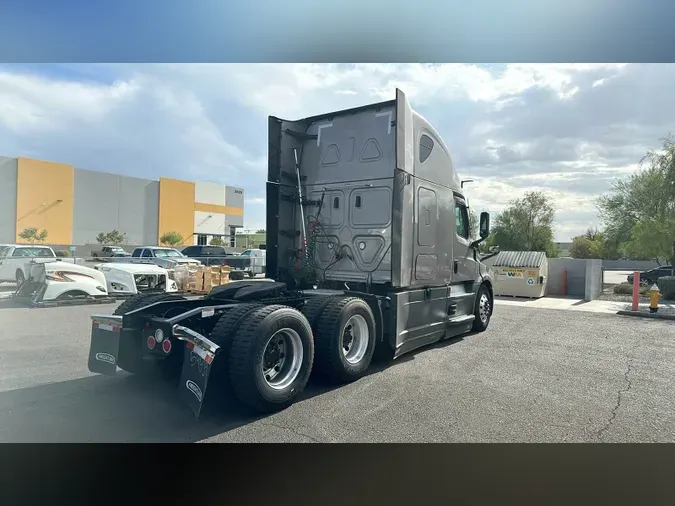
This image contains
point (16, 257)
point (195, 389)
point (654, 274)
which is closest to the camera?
point (195, 389)

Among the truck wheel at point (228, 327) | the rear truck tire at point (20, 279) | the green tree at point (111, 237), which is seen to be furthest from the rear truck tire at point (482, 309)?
the green tree at point (111, 237)

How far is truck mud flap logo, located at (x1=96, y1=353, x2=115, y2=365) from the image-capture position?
17.7 feet

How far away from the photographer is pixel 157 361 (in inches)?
210

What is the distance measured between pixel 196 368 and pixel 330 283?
3448 millimetres

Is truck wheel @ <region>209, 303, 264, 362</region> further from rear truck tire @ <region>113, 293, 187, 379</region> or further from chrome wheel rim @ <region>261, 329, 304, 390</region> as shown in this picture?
rear truck tire @ <region>113, 293, 187, 379</region>

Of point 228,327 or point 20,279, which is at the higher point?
point 228,327

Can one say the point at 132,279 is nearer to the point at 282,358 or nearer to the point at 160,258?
the point at 160,258

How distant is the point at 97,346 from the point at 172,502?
9.35 ft

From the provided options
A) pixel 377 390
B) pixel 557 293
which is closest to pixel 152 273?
pixel 377 390

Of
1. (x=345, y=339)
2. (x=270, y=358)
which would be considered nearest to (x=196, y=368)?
(x=270, y=358)

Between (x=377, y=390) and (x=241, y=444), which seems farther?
(x=377, y=390)

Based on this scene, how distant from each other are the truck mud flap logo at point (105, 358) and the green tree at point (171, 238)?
119ft

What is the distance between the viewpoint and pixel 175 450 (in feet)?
13.4

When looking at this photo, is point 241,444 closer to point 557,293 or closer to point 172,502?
point 172,502
